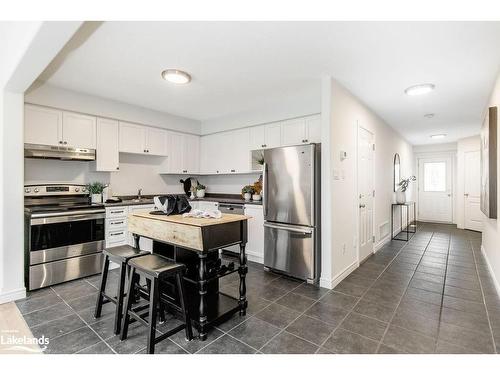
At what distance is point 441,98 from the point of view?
3809mm

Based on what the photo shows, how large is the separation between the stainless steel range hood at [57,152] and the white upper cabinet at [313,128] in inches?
130

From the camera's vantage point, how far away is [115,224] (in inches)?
146

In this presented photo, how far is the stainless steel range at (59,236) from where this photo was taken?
2977mm

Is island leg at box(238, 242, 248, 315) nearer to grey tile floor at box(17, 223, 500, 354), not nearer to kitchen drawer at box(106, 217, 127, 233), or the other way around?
grey tile floor at box(17, 223, 500, 354)

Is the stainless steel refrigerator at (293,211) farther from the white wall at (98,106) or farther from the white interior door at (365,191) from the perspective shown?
the white wall at (98,106)

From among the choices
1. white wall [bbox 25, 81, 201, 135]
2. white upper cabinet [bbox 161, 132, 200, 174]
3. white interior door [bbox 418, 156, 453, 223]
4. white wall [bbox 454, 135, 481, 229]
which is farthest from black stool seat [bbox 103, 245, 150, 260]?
white interior door [bbox 418, 156, 453, 223]

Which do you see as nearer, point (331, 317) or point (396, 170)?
point (331, 317)

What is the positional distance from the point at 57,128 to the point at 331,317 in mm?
4104

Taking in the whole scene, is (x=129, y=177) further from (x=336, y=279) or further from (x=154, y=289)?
(x=336, y=279)

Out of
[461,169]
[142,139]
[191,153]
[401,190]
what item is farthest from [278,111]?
[461,169]
